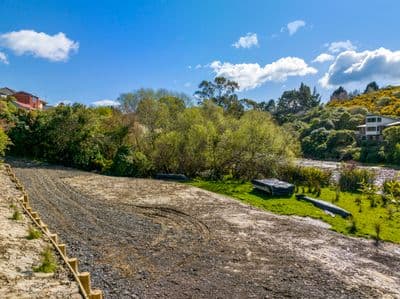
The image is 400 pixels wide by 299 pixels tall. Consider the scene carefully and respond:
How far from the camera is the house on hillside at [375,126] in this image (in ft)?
148

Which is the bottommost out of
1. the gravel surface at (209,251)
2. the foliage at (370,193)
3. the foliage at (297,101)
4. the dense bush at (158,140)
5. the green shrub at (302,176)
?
the gravel surface at (209,251)

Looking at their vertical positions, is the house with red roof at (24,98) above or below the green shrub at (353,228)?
above

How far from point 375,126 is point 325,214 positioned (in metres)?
39.5

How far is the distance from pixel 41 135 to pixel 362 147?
35.9 metres

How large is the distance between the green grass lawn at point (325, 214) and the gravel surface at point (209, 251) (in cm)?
70

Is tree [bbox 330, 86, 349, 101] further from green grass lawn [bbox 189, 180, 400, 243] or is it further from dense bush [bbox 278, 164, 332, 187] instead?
green grass lawn [bbox 189, 180, 400, 243]

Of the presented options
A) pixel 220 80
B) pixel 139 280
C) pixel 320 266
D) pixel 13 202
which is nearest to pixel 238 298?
pixel 139 280

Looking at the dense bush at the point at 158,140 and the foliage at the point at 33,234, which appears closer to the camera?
the foliage at the point at 33,234

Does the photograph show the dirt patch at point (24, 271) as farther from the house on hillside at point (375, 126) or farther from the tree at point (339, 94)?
the tree at point (339, 94)

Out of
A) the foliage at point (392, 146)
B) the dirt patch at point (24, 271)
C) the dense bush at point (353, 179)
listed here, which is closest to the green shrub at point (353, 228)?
the dense bush at point (353, 179)

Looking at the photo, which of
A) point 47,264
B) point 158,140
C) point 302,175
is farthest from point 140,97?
point 47,264

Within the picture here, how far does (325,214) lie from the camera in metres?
12.3

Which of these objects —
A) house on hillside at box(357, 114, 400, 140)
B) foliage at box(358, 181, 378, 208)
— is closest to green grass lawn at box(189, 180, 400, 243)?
foliage at box(358, 181, 378, 208)

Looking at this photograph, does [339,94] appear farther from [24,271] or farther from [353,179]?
[24,271]
